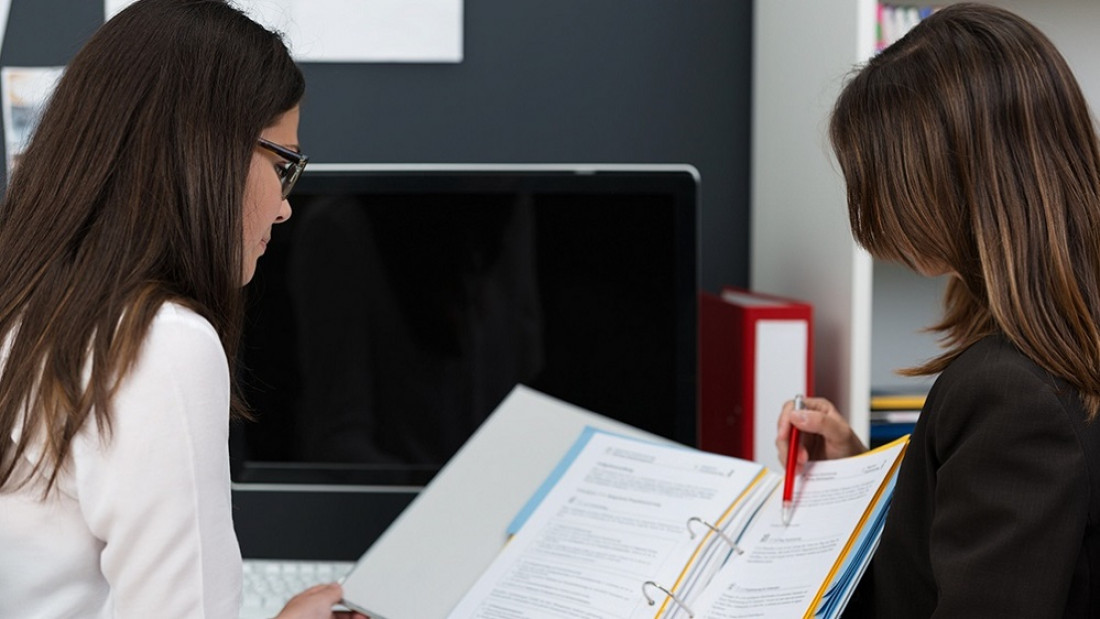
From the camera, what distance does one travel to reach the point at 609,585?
2.98 ft

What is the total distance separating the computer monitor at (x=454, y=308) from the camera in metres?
1.30

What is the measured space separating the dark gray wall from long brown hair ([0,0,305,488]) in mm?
832

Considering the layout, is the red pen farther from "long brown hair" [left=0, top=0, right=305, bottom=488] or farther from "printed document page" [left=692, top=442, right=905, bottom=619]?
"long brown hair" [left=0, top=0, right=305, bottom=488]

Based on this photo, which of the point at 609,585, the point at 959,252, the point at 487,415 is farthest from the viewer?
the point at 487,415

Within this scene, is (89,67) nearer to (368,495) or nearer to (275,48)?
(275,48)

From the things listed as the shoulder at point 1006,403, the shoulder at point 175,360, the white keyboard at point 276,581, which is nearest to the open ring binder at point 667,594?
the shoulder at point 1006,403

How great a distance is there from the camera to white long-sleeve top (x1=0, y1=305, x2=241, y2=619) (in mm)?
668

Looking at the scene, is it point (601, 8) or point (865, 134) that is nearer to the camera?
point (865, 134)

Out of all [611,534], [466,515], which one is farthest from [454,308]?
[611,534]

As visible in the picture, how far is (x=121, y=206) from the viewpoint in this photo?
2.37 ft

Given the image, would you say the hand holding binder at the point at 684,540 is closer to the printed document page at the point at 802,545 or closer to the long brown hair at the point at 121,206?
the printed document page at the point at 802,545

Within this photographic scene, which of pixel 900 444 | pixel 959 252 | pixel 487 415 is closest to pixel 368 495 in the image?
pixel 487 415

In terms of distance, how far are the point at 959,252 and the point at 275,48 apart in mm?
505

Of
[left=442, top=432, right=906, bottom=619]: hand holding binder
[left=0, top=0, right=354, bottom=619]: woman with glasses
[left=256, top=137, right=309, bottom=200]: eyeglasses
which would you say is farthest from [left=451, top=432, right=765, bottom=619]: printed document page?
[left=256, top=137, right=309, bottom=200]: eyeglasses
